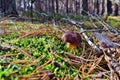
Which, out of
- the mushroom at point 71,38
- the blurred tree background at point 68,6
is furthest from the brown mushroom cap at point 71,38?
the blurred tree background at point 68,6

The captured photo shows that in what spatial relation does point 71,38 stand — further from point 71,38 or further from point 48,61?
point 48,61

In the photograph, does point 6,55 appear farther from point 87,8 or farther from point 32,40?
point 87,8

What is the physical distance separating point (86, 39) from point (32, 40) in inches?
12.7

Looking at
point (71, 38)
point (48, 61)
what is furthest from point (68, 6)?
point (48, 61)

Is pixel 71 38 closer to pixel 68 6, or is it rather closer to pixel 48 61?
pixel 48 61

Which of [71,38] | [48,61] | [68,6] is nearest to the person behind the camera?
[48,61]

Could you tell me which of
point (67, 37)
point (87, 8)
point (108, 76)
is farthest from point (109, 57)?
point (87, 8)

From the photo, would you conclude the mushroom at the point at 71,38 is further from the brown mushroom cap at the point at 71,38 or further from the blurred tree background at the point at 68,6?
the blurred tree background at the point at 68,6

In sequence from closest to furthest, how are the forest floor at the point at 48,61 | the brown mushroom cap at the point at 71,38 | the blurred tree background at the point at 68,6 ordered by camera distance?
the forest floor at the point at 48,61 → the brown mushroom cap at the point at 71,38 → the blurred tree background at the point at 68,6

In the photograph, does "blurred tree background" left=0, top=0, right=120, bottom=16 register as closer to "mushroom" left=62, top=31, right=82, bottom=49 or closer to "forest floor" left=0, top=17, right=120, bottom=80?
"forest floor" left=0, top=17, right=120, bottom=80

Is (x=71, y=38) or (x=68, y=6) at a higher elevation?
(x=71, y=38)

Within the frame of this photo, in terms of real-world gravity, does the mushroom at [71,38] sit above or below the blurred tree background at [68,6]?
above

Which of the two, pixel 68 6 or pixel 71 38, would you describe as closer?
pixel 71 38

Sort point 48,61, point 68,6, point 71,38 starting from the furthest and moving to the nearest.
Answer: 1. point 68,6
2. point 71,38
3. point 48,61
